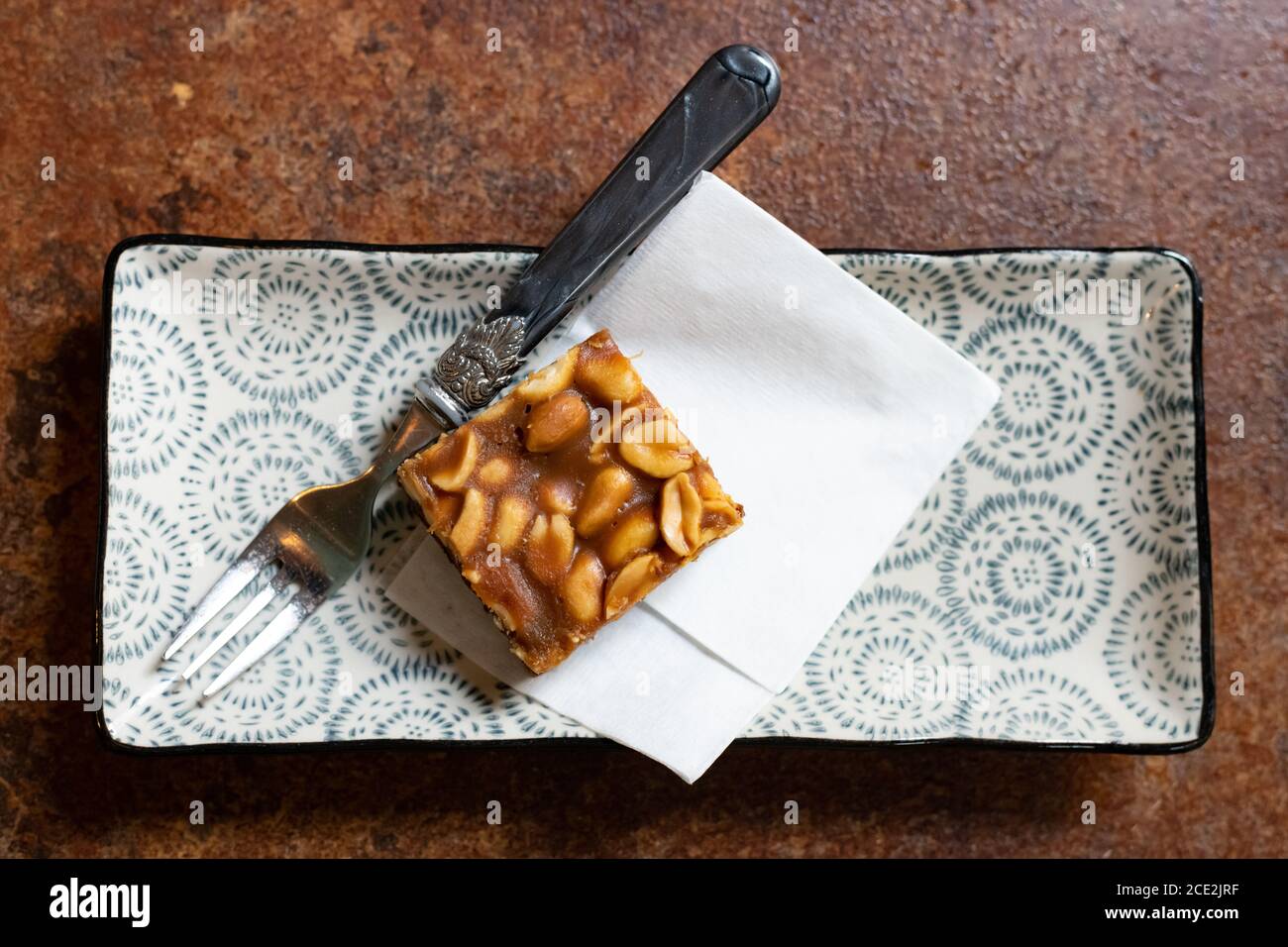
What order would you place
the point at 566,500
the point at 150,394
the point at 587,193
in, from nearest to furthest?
the point at 566,500 → the point at 150,394 → the point at 587,193

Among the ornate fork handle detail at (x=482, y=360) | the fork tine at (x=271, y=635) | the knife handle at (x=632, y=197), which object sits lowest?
the fork tine at (x=271, y=635)

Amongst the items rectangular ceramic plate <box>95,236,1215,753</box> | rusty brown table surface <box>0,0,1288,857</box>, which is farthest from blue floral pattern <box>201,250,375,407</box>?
rusty brown table surface <box>0,0,1288,857</box>

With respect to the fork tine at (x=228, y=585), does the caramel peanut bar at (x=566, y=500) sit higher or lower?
higher

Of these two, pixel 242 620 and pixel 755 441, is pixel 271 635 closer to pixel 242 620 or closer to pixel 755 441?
pixel 242 620

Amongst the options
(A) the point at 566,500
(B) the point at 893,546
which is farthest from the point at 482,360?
(B) the point at 893,546

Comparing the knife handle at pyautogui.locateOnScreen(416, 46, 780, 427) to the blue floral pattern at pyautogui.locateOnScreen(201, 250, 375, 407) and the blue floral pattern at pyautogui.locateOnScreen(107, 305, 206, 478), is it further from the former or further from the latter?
the blue floral pattern at pyautogui.locateOnScreen(107, 305, 206, 478)

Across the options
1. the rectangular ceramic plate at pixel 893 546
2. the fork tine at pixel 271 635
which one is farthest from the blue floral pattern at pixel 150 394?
the fork tine at pixel 271 635

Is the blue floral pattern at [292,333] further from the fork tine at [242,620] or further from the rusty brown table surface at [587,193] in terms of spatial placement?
the fork tine at [242,620]
